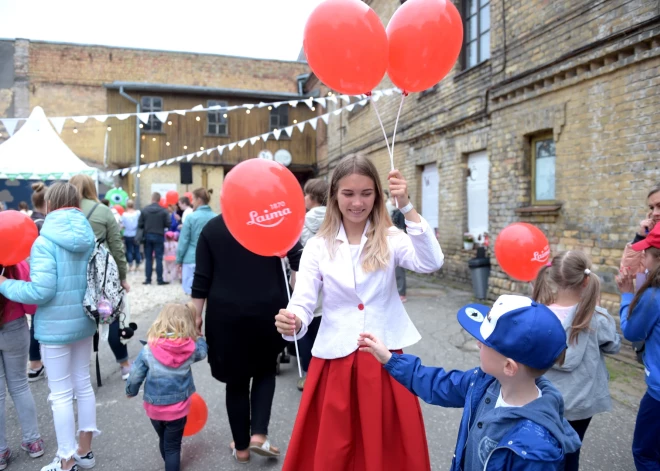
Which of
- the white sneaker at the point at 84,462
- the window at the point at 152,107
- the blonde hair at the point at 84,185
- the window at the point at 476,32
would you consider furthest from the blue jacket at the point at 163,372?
the window at the point at 152,107

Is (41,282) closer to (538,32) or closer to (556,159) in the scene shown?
(556,159)

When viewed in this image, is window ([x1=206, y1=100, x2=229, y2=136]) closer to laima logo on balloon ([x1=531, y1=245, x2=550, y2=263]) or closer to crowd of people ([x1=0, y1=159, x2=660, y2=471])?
crowd of people ([x1=0, y1=159, x2=660, y2=471])

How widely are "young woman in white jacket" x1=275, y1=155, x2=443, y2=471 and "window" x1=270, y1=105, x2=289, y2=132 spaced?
765 inches

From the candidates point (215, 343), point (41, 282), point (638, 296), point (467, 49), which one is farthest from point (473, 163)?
point (41, 282)

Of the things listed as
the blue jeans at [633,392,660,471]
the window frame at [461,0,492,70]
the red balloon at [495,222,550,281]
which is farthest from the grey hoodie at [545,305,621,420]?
the window frame at [461,0,492,70]

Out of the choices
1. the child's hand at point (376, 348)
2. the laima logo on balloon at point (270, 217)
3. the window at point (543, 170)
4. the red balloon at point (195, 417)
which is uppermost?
the window at point (543, 170)

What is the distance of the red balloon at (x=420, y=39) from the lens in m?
2.45

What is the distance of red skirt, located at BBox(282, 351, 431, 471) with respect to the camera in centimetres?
183

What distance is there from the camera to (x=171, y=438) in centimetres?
270

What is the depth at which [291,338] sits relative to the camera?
6.44 feet

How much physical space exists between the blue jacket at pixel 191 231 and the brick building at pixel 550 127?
452 centimetres

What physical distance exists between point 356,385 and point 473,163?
730 cm

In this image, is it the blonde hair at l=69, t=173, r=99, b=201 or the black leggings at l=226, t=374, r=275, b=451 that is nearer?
the black leggings at l=226, t=374, r=275, b=451

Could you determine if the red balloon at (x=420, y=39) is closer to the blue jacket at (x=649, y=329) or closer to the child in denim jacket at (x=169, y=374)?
the blue jacket at (x=649, y=329)
